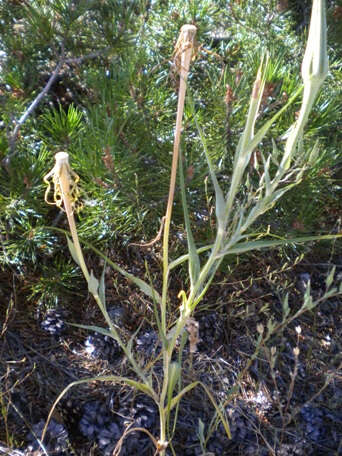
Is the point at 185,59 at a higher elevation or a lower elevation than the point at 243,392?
higher

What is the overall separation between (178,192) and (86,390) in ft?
1.46

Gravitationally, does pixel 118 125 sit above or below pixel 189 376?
above

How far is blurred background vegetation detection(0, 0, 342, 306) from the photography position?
3.36 ft

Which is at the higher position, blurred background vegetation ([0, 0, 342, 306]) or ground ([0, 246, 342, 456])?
blurred background vegetation ([0, 0, 342, 306])

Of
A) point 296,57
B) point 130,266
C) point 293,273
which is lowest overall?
point 293,273

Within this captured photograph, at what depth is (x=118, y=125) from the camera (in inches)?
40.7

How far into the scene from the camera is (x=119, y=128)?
1.03 m

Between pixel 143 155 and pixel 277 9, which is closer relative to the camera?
pixel 143 155

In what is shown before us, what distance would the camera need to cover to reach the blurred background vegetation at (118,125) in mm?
1024

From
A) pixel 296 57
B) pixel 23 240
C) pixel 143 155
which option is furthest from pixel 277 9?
pixel 23 240

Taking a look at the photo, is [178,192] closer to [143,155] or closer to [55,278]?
[143,155]

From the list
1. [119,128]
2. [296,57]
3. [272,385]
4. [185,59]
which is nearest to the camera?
[185,59]

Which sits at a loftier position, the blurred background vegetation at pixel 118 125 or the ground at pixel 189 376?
the blurred background vegetation at pixel 118 125

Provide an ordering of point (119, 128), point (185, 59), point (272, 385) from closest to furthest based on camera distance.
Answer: point (185, 59)
point (119, 128)
point (272, 385)
